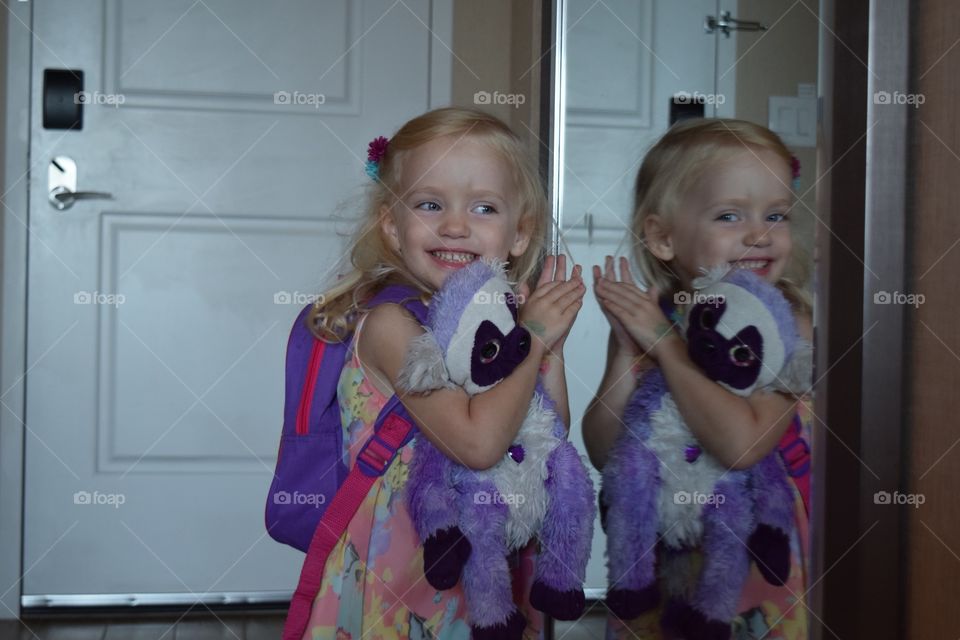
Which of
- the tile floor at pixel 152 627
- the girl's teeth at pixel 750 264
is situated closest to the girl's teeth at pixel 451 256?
the girl's teeth at pixel 750 264

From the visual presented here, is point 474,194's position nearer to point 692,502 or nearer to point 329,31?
point 692,502

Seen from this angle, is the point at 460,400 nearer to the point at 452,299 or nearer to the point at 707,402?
the point at 452,299

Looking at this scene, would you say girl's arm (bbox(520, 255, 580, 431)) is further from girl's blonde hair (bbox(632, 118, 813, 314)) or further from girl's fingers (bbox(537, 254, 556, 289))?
girl's blonde hair (bbox(632, 118, 813, 314))

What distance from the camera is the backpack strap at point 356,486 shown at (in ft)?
4.08

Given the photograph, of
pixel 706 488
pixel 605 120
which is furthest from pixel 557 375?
pixel 605 120

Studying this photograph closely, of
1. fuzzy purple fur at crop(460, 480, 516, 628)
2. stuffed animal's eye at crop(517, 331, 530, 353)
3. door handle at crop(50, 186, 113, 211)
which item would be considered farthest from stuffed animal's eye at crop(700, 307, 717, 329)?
door handle at crop(50, 186, 113, 211)

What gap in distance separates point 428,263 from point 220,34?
121 centimetres

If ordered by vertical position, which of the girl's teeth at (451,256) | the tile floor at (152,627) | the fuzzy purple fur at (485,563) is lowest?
the tile floor at (152,627)

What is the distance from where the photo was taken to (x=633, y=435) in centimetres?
128

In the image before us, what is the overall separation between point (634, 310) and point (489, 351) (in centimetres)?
21

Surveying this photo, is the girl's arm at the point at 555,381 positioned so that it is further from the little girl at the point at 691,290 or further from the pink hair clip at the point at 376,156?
the pink hair clip at the point at 376,156

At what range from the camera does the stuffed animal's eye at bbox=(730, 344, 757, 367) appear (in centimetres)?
117

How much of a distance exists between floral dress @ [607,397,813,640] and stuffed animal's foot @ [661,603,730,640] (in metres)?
0.01

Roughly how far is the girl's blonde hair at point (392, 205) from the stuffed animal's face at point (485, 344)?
0.11 metres
